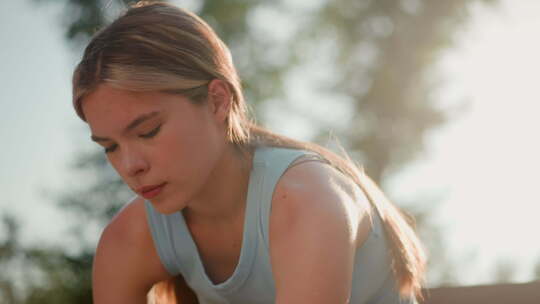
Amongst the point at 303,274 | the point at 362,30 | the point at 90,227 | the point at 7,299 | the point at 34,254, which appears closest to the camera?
the point at 303,274

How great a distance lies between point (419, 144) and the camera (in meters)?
9.82

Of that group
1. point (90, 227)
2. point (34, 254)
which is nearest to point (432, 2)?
point (90, 227)

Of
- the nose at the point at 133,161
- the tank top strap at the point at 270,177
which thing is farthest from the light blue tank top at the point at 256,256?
the nose at the point at 133,161

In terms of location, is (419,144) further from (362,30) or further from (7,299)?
(7,299)

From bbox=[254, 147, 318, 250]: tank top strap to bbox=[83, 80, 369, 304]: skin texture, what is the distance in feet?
0.08

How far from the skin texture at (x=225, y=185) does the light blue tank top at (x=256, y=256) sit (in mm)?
60

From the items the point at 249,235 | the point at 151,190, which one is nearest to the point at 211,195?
the point at 249,235

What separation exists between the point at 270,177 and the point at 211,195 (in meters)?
0.23

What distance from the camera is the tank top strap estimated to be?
6.84ft

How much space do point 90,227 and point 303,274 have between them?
6.44 metres

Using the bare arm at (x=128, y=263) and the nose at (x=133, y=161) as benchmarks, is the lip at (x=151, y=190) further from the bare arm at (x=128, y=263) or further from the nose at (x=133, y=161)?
the bare arm at (x=128, y=263)

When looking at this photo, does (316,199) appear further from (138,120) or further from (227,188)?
(138,120)

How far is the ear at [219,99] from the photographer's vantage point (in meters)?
2.04

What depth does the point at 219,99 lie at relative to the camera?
6.81 ft
